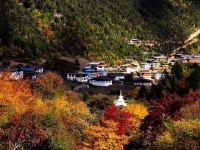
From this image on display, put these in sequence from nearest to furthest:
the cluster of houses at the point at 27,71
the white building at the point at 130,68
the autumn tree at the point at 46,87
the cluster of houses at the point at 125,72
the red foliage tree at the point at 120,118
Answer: the red foliage tree at the point at 120,118
the autumn tree at the point at 46,87
the cluster of houses at the point at 27,71
the cluster of houses at the point at 125,72
the white building at the point at 130,68

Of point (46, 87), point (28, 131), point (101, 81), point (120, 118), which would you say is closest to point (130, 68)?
point (101, 81)

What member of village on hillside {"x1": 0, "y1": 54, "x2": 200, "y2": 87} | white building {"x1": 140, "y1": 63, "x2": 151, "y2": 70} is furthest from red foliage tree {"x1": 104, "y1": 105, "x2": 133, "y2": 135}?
white building {"x1": 140, "y1": 63, "x2": 151, "y2": 70}

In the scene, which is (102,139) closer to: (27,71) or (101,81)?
(101,81)

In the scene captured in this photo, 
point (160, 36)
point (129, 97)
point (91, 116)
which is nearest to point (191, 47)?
point (160, 36)

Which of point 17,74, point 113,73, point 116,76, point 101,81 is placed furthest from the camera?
point 113,73

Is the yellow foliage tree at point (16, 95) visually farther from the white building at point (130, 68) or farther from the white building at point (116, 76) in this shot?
the white building at point (130, 68)

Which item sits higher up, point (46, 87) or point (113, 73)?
point (46, 87)

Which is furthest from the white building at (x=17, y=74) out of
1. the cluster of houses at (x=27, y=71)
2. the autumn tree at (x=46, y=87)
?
the autumn tree at (x=46, y=87)
